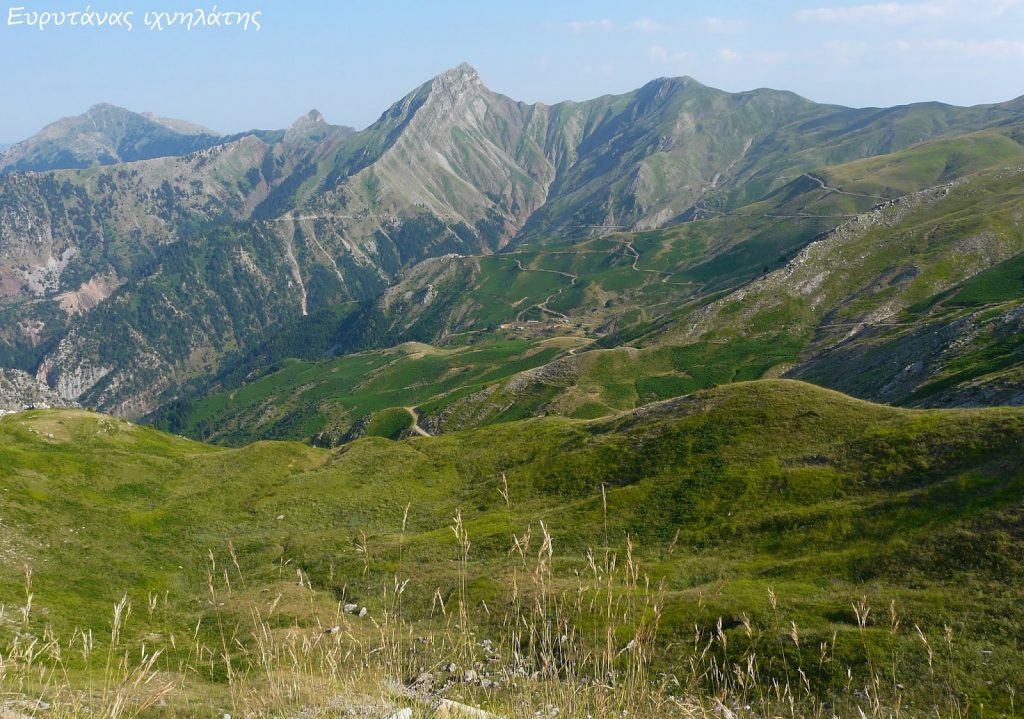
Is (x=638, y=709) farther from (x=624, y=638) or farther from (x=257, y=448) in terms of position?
(x=257, y=448)

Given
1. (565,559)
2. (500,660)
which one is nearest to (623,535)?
(565,559)

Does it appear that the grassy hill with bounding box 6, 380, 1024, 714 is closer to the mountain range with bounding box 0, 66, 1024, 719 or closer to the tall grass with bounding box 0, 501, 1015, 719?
the mountain range with bounding box 0, 66, 1024, 719

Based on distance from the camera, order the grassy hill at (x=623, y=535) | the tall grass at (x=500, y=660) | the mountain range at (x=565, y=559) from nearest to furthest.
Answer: the tall grass at (x=500, y=660)
the mountain range at (x=565, y=559)
the grassy hill at (x=623, y=535)

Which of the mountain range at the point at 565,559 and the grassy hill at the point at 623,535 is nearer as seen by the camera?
the mountain range at the point at 565,559

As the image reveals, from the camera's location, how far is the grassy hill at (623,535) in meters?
27.4

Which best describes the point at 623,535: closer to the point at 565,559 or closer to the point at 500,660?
the point at 565,559

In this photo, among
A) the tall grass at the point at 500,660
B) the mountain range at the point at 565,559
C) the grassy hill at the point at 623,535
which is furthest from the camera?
the grassy hill at the point at 623,535

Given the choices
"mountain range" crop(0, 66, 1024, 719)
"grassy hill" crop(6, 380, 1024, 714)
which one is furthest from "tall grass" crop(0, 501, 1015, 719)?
"grassy hill" crop(6, 380, 1024, 714)

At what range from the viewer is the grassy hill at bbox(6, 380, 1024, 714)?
89.9ft

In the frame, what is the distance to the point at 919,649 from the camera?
26.9m

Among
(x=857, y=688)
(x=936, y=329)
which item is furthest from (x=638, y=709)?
(x=936, y=329)

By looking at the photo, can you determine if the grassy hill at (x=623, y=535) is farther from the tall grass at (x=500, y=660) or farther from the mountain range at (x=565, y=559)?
the tall grass at (x=500, y=660)

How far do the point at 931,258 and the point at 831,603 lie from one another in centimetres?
18440

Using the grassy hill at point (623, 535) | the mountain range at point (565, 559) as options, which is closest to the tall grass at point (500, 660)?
the mountain range at point (565, 559)
